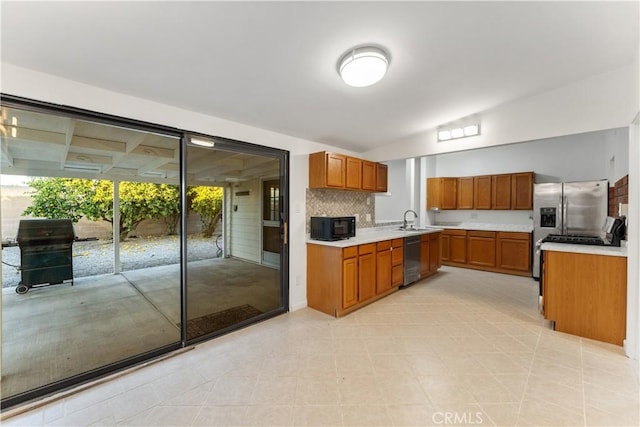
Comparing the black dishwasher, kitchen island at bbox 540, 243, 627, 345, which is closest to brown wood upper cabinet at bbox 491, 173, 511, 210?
the black dishwasher

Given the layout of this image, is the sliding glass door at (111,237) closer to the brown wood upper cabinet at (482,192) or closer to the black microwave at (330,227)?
the black microwave at (330,227)

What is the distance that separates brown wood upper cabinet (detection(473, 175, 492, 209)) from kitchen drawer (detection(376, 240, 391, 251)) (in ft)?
10.6

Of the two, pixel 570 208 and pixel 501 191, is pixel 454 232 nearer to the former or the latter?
pixel 501 191

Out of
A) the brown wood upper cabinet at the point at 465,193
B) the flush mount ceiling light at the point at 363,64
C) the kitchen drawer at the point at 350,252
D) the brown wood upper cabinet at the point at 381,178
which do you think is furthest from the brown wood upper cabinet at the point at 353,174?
the brown wood upper cabinet at the point at 465,193

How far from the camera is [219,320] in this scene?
3.08 meters

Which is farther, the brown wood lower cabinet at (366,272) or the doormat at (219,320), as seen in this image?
the brown wood lower cabinet at (366,272)

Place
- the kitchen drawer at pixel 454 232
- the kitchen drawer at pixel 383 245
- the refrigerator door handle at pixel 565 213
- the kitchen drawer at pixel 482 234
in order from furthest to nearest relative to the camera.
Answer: the kitchen drawer at pixel 454 232
the kitchen drawer at pixel 482 234
the refrigerator door handle at pixel 565 213
the kitchen drawer at pixel 383 245

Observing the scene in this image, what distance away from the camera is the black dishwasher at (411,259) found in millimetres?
4180

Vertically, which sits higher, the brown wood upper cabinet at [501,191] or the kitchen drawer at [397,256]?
the brown wood upper cabinet at [501,191]

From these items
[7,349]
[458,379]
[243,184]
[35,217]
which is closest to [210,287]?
[243,184]

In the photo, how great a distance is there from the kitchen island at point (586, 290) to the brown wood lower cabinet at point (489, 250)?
245 cm

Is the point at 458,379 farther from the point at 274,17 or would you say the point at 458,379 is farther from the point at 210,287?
the point at 210,287

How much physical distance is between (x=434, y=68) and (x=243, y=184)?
2.83 metres

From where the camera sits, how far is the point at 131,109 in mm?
2160
